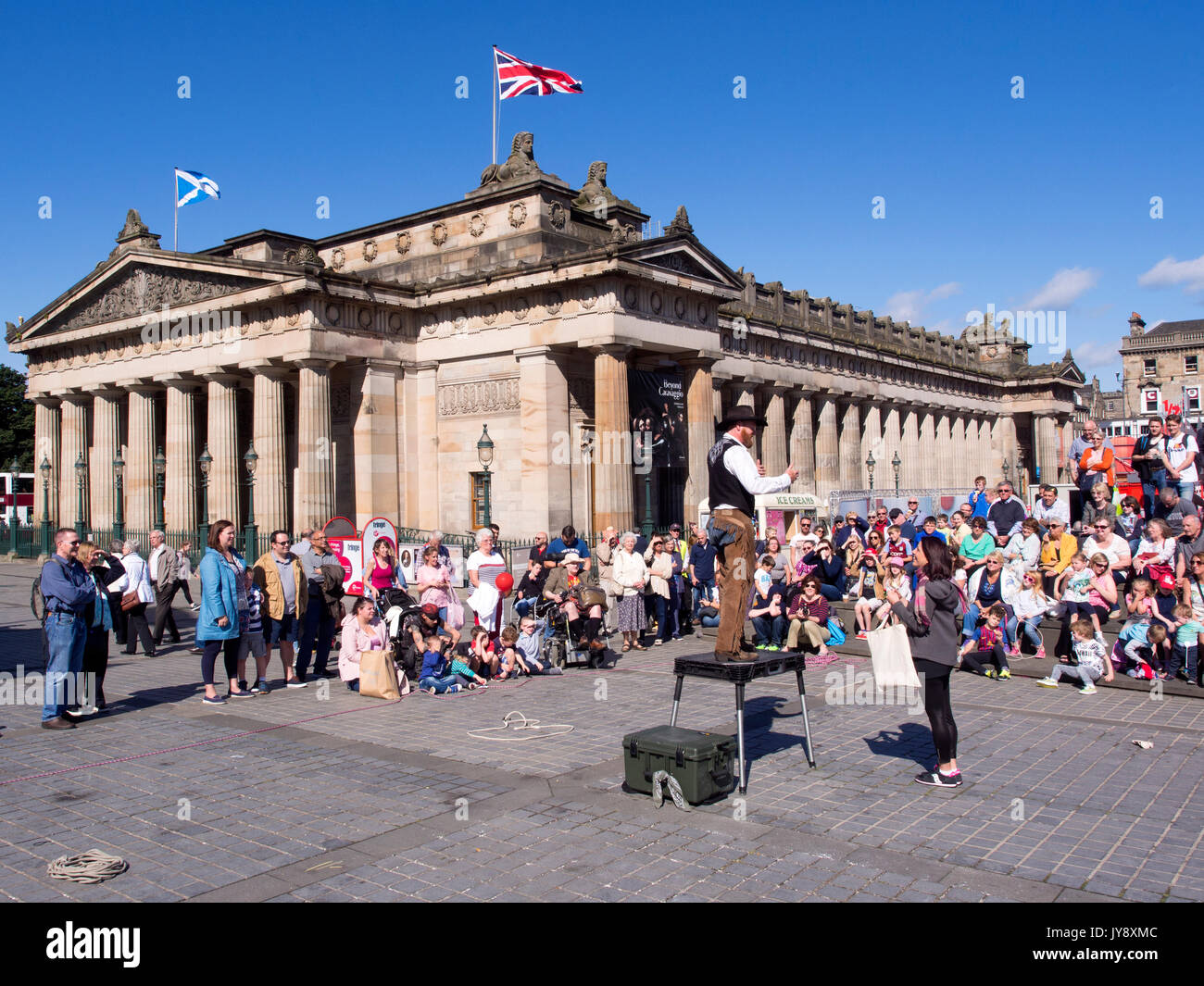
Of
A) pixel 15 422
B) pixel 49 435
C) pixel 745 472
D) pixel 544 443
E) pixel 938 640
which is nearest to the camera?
pixel 745 472

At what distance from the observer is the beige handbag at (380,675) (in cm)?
1314

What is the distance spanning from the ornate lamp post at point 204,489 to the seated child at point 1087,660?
26374mm

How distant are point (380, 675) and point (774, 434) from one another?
33392 mm

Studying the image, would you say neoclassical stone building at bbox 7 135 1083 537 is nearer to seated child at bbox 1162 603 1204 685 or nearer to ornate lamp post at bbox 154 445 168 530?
ornate lamp post at bbox 154 445 168 530

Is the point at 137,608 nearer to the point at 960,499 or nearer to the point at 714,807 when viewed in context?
the point at 714,807

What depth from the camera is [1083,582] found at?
47.8 feet

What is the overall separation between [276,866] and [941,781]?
219 inches

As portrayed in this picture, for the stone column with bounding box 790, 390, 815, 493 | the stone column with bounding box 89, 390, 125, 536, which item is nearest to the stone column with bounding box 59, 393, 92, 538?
the stone column with bounding box 89, 390, 125, 536

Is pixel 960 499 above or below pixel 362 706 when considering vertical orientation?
above

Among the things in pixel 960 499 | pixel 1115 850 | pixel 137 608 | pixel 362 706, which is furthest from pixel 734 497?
pixel 960 499

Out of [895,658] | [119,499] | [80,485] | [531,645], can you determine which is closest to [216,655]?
[531,645]

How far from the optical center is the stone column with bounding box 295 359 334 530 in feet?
100

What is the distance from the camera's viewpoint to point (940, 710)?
862cm

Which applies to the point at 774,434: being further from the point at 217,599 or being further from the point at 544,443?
the point at 217,599
